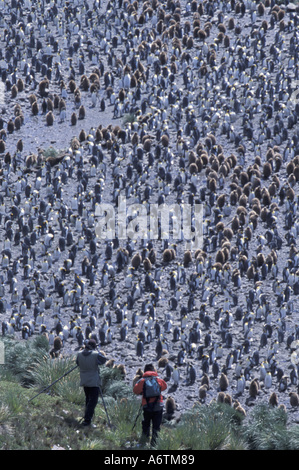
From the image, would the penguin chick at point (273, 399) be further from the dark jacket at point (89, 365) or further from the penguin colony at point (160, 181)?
the dark jacket at point (89, 365)

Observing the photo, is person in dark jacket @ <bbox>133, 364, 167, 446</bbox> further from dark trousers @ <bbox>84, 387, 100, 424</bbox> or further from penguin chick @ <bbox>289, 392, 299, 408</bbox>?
penguin chick @ <bbox>289, 392, 299, 408</bbox>

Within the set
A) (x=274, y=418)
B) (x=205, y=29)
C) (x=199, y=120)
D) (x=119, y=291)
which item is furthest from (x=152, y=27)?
(x=274, y=418)

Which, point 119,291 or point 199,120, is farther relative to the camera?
point 199,120

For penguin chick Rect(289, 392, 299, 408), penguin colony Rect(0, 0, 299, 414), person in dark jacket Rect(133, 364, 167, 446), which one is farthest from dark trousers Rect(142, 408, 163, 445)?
penguin chick Rect(289, 392, 299, 408)

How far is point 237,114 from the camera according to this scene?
51.6 m

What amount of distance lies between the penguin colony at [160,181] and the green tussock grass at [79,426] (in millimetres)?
5643

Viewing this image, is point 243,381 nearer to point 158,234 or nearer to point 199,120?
point 158,234

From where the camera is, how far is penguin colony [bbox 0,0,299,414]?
1425 inches

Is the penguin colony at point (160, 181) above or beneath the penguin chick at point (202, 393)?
above

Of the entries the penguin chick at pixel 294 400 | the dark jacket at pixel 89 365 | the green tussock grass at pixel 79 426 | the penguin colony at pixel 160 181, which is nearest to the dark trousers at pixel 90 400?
the dark jacket at pixel 89 365

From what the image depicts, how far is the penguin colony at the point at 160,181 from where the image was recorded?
36.2 metres

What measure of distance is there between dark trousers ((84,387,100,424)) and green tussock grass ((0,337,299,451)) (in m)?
0.26

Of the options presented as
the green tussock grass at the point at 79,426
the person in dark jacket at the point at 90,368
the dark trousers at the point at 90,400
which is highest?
the person in dark jacket at the point at 90,368

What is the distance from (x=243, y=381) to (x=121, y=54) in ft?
93.4
